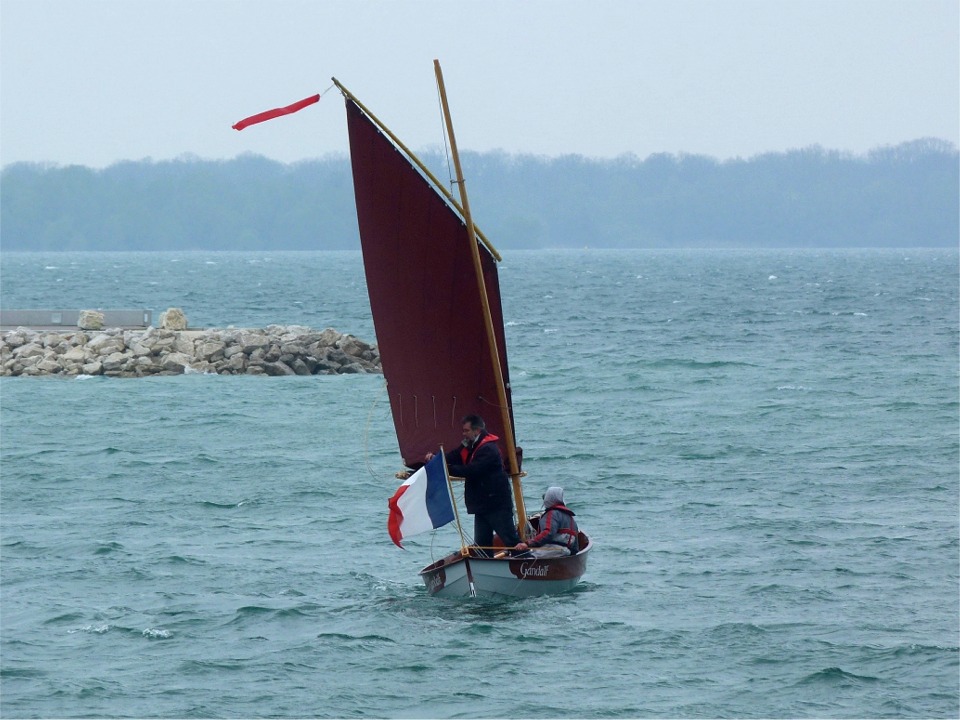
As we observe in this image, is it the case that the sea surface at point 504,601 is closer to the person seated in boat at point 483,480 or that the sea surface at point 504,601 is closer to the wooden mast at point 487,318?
the person seated in boat at point 483,480

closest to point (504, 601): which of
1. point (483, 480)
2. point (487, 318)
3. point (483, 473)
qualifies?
point (483, 480)

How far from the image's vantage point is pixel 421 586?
1709 centimetres

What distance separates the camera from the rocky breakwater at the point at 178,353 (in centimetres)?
3991

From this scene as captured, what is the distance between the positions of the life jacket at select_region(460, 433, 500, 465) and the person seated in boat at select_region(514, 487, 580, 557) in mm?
1145

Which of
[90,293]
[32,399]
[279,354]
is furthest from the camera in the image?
[90,293]

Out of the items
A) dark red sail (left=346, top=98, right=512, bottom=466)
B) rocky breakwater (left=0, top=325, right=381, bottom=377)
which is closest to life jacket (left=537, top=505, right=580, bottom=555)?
dark red sail (left=346, top=98, right=512, bottom=466)

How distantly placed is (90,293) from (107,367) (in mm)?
59142

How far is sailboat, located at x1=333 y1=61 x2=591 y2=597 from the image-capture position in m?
15.3

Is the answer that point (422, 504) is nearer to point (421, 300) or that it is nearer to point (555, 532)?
point (555, 532)

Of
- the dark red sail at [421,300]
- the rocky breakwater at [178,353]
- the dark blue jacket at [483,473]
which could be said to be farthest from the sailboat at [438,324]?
the rocky breakwater at [178,353]

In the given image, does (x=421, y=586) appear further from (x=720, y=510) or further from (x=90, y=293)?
(x=90, y=293)

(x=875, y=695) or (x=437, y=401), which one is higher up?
(x=437, y=401)

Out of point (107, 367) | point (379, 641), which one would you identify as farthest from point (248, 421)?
point (379, 641)

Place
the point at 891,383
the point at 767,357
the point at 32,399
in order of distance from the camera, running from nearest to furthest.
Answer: the point at 32,399 → the point at 891,383 → the point at 767,357
